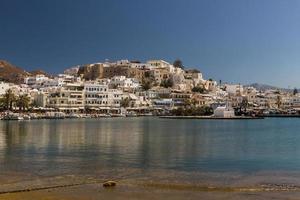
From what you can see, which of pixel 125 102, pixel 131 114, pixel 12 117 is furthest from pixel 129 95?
pixel 12 117

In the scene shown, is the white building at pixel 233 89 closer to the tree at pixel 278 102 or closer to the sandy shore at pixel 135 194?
the tree at pixel 278 102

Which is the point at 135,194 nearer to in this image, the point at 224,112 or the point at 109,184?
the point at 109,184

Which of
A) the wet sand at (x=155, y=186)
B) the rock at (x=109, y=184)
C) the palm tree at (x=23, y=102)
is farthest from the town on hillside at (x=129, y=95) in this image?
the rock at (x=109, y=184)

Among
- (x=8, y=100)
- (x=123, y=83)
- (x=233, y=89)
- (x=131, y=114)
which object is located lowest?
(x=131, y=114)

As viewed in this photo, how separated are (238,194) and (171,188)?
2090mm

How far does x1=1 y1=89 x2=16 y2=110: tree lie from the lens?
9850 centimetres

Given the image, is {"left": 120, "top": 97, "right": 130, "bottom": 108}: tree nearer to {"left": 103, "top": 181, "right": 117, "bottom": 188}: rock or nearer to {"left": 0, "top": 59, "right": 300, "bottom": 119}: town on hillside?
{"left": 0, "top": 59, "right": 300, "bottom": 119}: town on hillside

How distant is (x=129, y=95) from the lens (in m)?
123

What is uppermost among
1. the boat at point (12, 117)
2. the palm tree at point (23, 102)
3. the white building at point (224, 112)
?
the palm tree at point (23, 102)

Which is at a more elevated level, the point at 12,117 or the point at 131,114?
the point at 131,114

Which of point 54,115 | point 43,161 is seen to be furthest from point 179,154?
point 54,115

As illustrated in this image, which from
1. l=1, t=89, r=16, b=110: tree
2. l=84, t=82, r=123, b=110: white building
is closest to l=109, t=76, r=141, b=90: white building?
l=84, t=82, r=123, b=110: white building

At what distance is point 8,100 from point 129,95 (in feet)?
112

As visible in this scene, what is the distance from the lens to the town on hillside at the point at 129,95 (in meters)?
104
